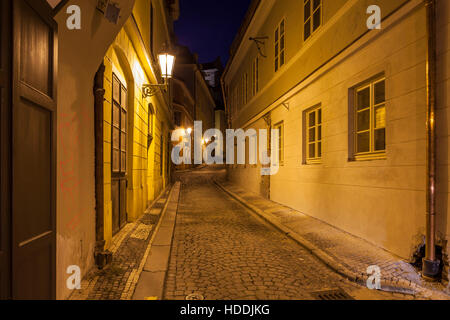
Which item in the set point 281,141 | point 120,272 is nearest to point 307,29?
point 281,141

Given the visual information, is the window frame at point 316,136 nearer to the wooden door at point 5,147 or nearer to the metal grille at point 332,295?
the metal grille at point 332,295

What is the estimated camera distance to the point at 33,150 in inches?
102

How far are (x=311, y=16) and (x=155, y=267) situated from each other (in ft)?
24.4

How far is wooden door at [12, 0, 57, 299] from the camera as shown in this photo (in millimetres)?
2303

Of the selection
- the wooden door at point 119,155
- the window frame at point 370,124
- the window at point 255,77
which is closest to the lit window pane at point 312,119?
the window frame at point 370,124

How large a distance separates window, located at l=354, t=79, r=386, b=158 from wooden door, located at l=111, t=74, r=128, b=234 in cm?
495

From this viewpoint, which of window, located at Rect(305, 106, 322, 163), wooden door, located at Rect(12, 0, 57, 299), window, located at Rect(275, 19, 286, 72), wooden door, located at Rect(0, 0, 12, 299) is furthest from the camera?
window, located at Rect(275, 19, 286, 72)

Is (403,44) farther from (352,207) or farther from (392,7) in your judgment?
(352,207)

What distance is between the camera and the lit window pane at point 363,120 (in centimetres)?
613

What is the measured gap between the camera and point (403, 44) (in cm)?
493

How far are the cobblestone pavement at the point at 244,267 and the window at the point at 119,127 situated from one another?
6.62ft

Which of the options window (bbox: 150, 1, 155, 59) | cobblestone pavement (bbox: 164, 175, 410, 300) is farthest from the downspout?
window (bbox: 150, 1, 155, 59)

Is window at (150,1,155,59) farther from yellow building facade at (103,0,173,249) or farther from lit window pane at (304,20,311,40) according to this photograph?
lit window pane at (304,20,311,40)
